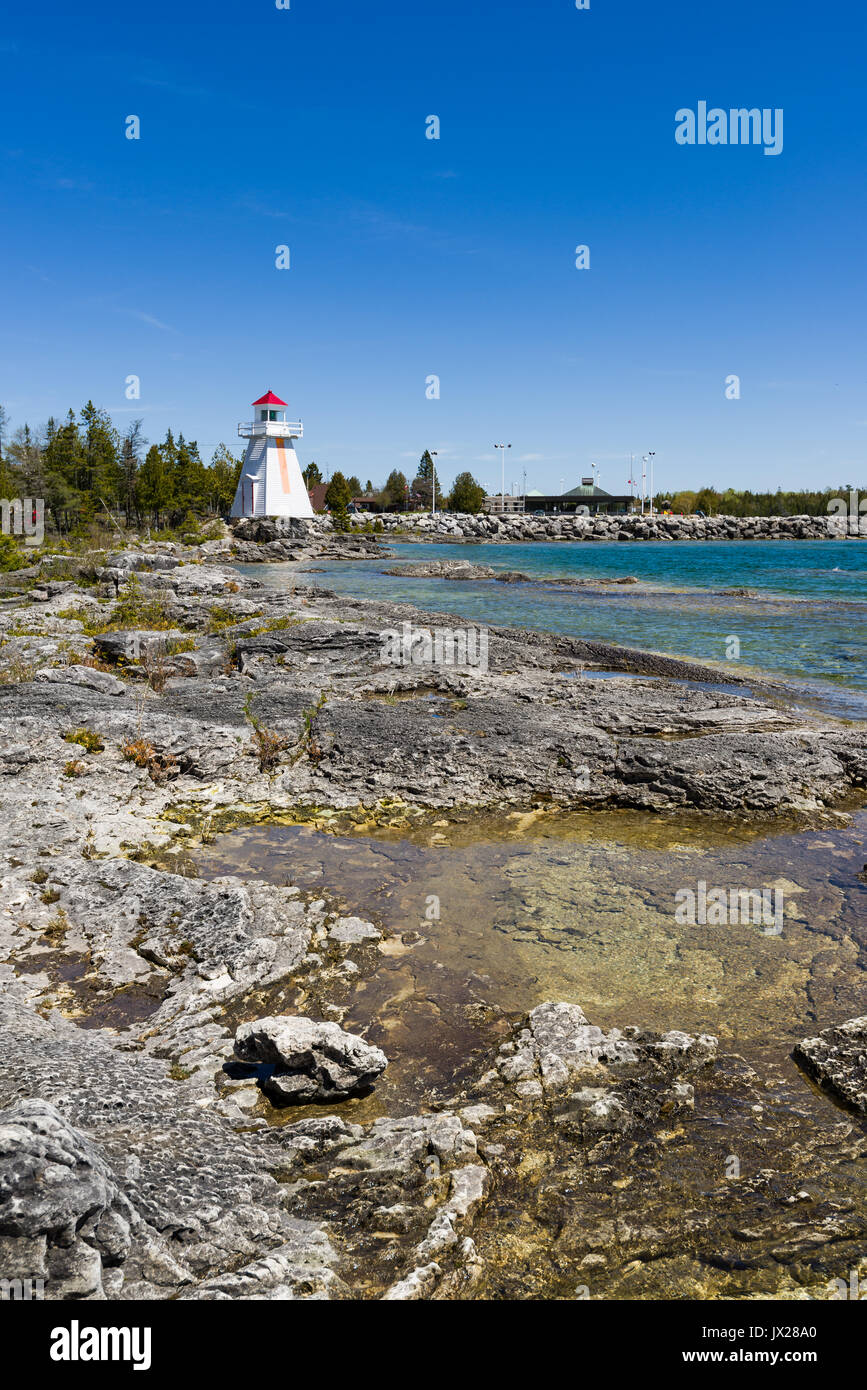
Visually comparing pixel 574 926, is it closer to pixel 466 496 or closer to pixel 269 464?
pixel 269 464

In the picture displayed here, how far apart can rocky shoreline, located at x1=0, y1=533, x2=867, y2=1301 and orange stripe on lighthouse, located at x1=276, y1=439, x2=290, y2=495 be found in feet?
247

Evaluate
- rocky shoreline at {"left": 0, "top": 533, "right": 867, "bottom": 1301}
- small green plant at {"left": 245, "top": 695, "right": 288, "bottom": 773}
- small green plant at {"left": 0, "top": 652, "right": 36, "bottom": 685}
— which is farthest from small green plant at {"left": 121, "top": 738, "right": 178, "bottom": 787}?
small green plant at {"left": 0, "top": 652, "right": 36, "bottom": 685}

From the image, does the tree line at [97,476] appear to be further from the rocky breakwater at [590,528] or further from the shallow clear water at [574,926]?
the shallow clear water at [574,926]

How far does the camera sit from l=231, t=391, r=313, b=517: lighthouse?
7988 centimetres

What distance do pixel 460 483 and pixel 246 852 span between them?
14904 centimetres


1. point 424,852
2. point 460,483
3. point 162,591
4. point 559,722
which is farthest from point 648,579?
point 460,483

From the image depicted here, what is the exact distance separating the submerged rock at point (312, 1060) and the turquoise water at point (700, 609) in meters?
12.5

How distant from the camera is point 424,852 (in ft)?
25.9

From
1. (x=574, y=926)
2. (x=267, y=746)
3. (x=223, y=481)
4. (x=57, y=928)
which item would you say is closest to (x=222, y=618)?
(x=267, y=746)

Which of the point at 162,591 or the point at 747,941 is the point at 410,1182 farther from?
the point at 162,591

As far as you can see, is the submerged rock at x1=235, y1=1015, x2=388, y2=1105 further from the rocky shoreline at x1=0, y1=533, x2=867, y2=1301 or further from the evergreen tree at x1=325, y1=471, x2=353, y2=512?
the evergreen tree at x1=325, y1=471, x2=353, y2=512

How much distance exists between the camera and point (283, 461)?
268ft

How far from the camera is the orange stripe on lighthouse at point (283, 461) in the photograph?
81062mm

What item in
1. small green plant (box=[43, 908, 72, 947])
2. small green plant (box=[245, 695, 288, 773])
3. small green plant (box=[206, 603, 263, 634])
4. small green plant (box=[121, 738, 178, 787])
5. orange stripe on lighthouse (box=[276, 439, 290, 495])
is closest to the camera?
small green plant (box=[43, 908, 72, 947])
